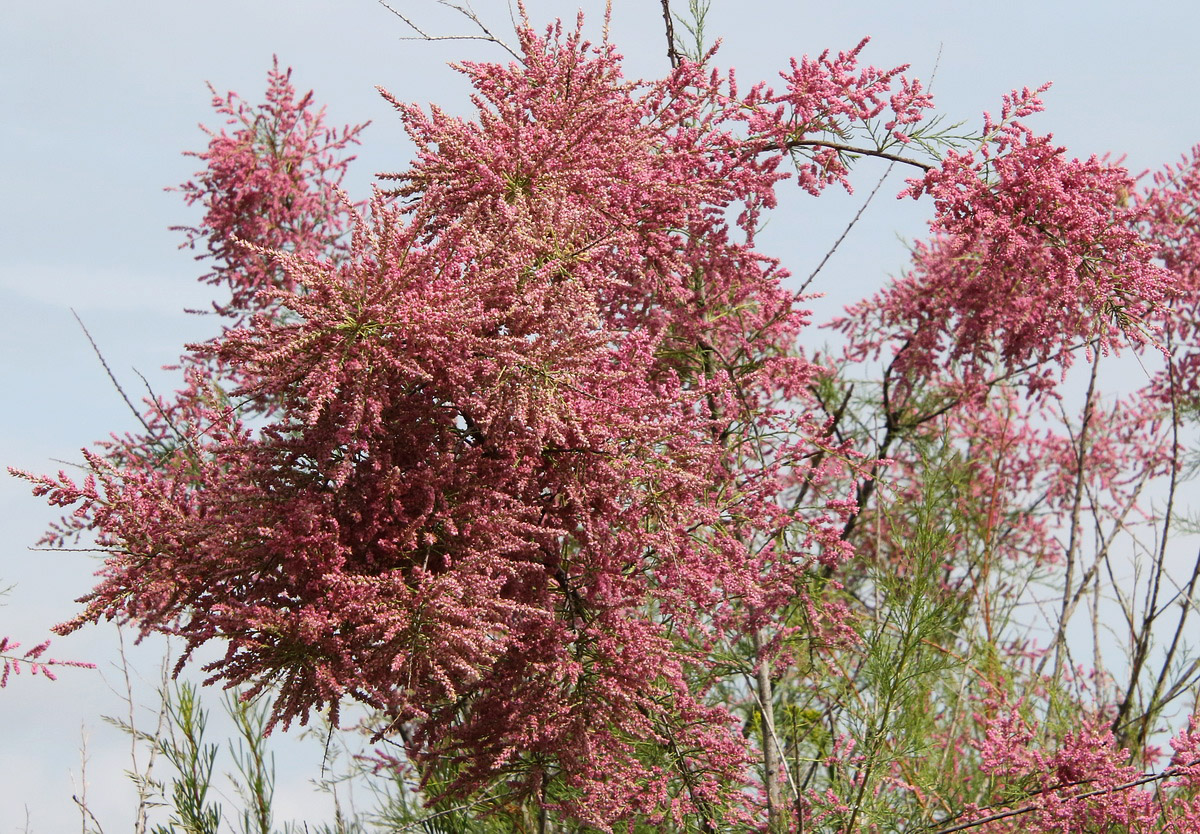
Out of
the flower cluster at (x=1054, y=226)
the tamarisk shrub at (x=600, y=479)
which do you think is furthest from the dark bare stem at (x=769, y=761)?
the flower cluster at (x=1054, y=226)

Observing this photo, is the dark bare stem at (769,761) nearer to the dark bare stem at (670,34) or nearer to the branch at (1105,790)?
the branch at (1105,790)

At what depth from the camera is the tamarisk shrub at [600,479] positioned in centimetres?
311

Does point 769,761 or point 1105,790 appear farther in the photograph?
point 769,761

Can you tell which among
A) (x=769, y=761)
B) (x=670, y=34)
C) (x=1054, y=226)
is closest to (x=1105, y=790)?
(x=769, y=761)

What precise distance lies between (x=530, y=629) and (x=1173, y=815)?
2813 millimetres

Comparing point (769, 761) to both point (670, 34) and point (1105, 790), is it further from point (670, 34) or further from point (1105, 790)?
point (670, 34)

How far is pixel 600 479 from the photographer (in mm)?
3400

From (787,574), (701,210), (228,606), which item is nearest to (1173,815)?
(787,574)

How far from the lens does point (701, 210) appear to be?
4.55m

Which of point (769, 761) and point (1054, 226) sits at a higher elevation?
point (1054, 226)

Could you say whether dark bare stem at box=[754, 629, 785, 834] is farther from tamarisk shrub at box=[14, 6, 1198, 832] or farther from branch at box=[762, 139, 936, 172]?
branch at box=[762, 139, 936, 172]

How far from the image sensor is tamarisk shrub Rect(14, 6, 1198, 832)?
3.11 metres

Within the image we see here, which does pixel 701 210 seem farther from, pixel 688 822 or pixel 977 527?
pixel 977 527

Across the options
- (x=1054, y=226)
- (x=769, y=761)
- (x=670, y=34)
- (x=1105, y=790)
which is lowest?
(x=1105, y=790)
